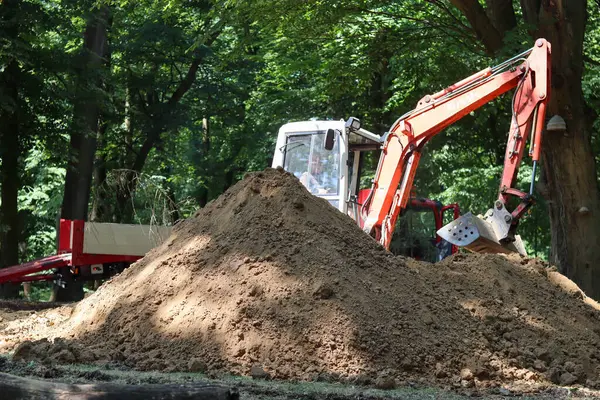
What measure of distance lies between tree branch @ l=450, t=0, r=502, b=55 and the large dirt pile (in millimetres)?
5931

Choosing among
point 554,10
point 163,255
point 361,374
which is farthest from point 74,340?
point 554,10

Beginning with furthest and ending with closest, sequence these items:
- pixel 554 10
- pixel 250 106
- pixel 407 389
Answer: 1. pixel 250 106
2. pixel 554 10
3. pixel 407 389

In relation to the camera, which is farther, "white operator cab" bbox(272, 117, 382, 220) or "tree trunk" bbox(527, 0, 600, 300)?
"tree trunk" bbox(527, 0, 600, 300)

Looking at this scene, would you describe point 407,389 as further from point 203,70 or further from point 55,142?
point 203,70

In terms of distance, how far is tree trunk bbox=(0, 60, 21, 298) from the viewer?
1671 cm

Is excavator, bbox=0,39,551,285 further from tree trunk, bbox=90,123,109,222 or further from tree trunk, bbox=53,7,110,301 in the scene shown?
tree trunk, bbox=90,123,109,222

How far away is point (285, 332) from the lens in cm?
721

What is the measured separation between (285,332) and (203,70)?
2071cm

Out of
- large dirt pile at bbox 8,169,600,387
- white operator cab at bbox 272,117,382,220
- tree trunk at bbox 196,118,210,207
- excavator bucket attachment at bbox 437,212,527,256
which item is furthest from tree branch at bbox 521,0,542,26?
tree trunk at bbox 196,118,210,207

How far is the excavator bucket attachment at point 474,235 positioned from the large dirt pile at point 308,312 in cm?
135

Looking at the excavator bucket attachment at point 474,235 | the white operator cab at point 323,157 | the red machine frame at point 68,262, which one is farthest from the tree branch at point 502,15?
the red machine frame at point 68,262

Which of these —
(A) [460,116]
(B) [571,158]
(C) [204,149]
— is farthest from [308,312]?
(C) [204,149]

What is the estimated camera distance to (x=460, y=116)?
12.6m

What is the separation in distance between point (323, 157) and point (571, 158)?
13.2 ft
